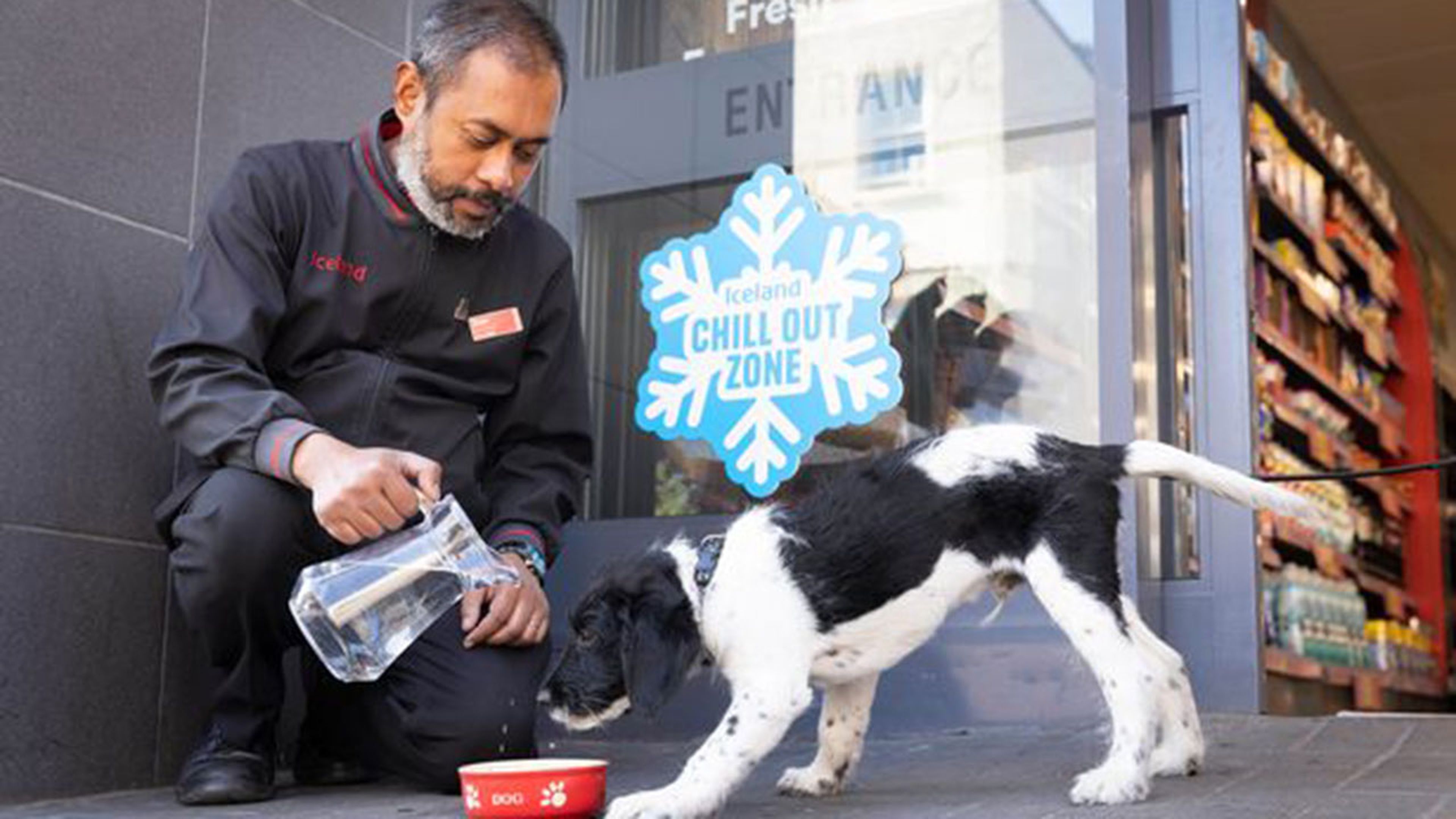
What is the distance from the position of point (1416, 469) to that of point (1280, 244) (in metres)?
2.77

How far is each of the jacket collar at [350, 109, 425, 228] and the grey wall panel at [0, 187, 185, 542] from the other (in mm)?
595

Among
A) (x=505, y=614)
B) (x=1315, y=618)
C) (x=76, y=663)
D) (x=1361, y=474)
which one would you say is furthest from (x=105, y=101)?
(x=1315, y=618)

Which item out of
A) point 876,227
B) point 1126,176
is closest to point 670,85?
point 876,227

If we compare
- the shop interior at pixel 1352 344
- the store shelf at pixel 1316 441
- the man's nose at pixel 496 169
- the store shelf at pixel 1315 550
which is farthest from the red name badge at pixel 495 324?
the store shelf at pixel 1316 441

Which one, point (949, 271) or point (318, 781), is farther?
point (949, 271)

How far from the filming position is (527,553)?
3201 millimetres

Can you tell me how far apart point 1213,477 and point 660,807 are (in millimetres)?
1142

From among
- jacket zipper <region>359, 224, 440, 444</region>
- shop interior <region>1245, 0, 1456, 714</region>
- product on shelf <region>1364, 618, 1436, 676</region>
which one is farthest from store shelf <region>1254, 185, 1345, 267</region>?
jacket zipper <region>359, 224, 440, 444</region>

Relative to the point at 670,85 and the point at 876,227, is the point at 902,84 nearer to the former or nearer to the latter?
the point at 876,227

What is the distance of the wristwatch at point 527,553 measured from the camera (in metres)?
3.18

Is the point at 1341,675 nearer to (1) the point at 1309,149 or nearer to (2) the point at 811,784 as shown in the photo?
(1) the point at 1309,149

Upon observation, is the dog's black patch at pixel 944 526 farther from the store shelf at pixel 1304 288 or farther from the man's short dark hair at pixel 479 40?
the store shelf at pixel 1304 288

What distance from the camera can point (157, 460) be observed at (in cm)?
356

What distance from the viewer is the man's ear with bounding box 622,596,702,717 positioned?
2.55 meters
